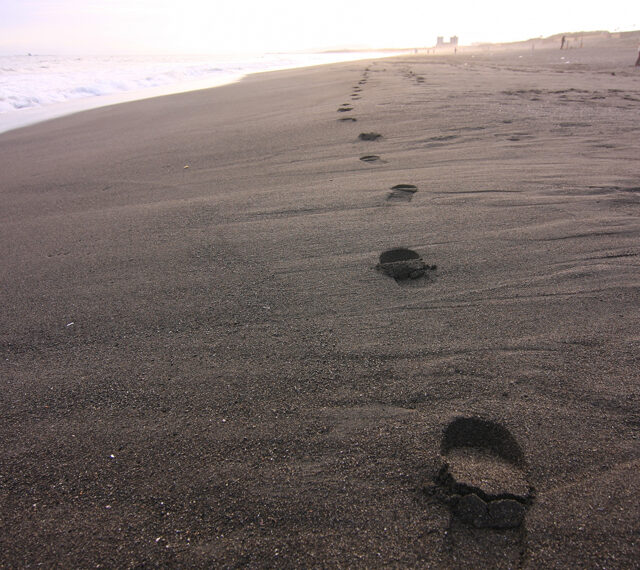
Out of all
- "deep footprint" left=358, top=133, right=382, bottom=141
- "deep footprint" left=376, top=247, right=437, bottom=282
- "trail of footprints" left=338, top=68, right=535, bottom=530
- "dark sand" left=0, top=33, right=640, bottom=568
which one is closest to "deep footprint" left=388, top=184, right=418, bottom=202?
"dark sand" left=0, top=33, right=640, bottom=568

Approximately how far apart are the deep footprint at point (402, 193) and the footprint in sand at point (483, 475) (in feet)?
5.58

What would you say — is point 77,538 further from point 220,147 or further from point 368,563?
point 220,147

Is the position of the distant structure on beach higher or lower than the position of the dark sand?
higher

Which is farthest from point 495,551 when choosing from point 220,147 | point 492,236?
point 220,147

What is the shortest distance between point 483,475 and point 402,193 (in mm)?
1978

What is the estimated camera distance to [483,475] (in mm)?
954

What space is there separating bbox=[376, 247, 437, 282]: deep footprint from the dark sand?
49mm

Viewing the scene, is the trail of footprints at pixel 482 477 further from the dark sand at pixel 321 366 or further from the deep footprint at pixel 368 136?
the deep footprint at pixel 368 136

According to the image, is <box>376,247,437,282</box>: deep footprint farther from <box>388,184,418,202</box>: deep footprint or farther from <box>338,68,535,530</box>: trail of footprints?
<box>338,68,535,530</box>: trail of footprints

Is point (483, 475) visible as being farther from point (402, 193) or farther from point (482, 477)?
point (402, 193)

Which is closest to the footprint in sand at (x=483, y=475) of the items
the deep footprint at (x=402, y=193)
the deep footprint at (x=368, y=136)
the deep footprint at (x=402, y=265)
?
the deep footprint at (x=402, y=265)

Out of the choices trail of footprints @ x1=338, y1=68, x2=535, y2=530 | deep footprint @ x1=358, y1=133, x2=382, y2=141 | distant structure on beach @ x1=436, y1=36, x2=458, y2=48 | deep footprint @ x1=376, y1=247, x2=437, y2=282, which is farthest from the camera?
distant structure on beach @ x1=436, y1=36, x2=458, y2=48

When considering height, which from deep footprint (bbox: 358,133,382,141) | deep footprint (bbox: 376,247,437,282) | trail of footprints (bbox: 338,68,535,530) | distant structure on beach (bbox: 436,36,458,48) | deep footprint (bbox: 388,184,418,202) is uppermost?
distant structure on beach (bbox: 436,36,458,48)

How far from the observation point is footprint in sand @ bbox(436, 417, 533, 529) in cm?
89
